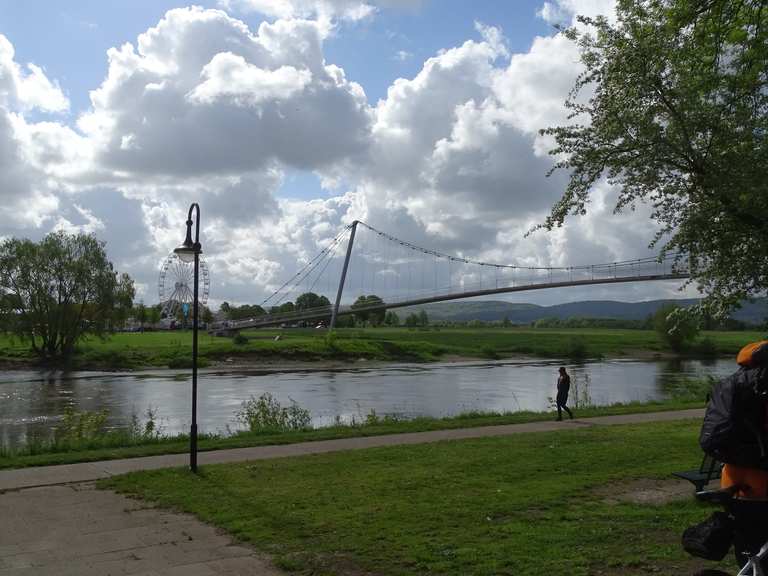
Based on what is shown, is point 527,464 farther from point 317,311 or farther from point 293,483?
point 317,311

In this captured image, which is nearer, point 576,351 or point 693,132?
point 693,132

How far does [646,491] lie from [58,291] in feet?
173

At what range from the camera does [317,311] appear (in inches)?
3440

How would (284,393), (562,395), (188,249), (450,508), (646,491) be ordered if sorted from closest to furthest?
1. (450,508)
2. (646,491)
3. (188,249)
4. (562,395)
5. (284,393)

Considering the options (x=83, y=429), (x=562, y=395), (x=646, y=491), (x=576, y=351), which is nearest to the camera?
(x=646, y=491)

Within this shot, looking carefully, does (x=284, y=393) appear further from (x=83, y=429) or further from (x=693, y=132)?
(x=693, y=132)

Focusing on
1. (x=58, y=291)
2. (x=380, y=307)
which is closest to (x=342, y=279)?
(x=380, y=307)

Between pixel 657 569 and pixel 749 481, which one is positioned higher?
pixel 749 481

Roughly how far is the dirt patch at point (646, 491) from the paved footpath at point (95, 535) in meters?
4.27

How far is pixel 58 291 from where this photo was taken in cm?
5356

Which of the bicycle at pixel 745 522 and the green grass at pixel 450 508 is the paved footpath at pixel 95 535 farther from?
the bicycle at pixel 745 522

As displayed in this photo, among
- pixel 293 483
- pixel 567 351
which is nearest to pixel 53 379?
pixel 293 483

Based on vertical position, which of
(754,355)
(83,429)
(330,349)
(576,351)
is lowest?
(576,351)

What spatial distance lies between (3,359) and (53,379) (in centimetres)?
1363
